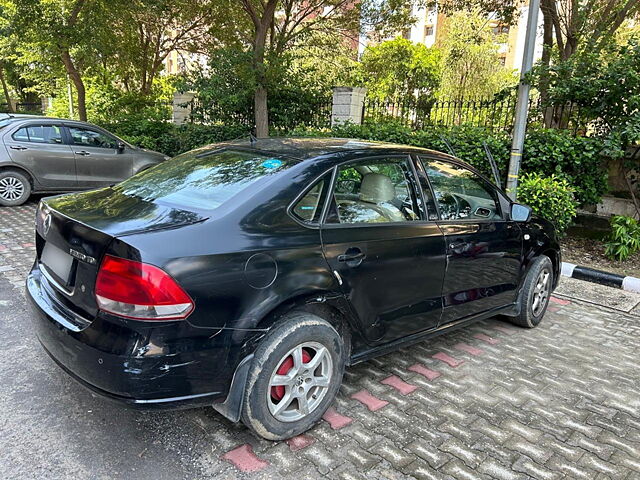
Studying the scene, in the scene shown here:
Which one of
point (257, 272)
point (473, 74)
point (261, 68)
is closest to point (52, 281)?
point (257, 272)

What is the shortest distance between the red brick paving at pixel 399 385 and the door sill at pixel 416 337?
29 centimetres

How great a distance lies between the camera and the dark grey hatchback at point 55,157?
27.6 feet

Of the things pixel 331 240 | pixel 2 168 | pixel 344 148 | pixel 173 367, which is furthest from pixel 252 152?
pixel 2 168

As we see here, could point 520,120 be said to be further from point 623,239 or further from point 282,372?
point 282,372

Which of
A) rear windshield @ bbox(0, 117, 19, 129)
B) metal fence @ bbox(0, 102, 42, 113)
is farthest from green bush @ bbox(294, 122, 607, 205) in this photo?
metal fence @ bbox(0, 102, 42, 113)

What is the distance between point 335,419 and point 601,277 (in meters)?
4.74

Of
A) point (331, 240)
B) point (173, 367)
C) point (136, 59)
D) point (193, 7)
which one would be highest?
point (193, 7)

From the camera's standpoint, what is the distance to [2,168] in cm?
832

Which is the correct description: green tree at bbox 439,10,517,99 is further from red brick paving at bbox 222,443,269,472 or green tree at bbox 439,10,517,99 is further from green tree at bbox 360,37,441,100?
red brick paving at bbox 222,443,269,472

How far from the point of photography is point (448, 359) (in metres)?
3.87

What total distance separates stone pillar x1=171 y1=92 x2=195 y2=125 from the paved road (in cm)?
1167

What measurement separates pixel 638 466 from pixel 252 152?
2975 millimetres

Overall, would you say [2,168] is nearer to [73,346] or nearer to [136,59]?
[73,346]

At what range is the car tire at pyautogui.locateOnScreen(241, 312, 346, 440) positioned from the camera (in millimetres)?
2547
